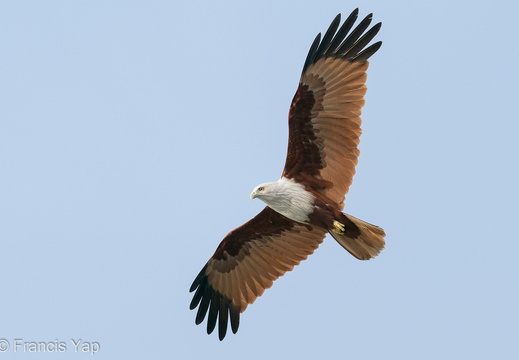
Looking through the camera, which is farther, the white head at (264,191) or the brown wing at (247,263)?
the brown wing at (247,263)

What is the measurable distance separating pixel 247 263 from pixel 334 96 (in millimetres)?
3339

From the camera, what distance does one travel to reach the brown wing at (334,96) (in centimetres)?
1272

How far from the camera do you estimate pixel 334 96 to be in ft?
41.8

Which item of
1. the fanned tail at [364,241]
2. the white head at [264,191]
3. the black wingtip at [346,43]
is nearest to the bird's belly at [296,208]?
the white head at [264,191]

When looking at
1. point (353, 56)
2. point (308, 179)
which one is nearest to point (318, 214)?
point (308, 179)

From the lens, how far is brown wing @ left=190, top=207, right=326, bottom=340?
545 inches

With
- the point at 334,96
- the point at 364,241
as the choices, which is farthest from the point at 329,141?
the point at 364,241

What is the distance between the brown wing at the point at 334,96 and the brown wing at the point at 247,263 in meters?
1.50

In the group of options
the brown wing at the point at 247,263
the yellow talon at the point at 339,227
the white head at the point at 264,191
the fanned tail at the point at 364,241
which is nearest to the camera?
the fanned tail at the point at 364,241

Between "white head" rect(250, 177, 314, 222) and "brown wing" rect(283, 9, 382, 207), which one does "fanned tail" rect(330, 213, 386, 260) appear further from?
"brown wing" rect(283, 9, 382, 207)

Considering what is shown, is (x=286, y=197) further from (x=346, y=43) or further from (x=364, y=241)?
(x=346, y=43)

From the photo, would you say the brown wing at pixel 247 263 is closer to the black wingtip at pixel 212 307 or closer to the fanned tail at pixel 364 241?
the black wingtip at pixel 212 307

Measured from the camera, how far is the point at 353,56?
12.8 metres

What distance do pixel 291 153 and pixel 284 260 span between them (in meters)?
2.05
